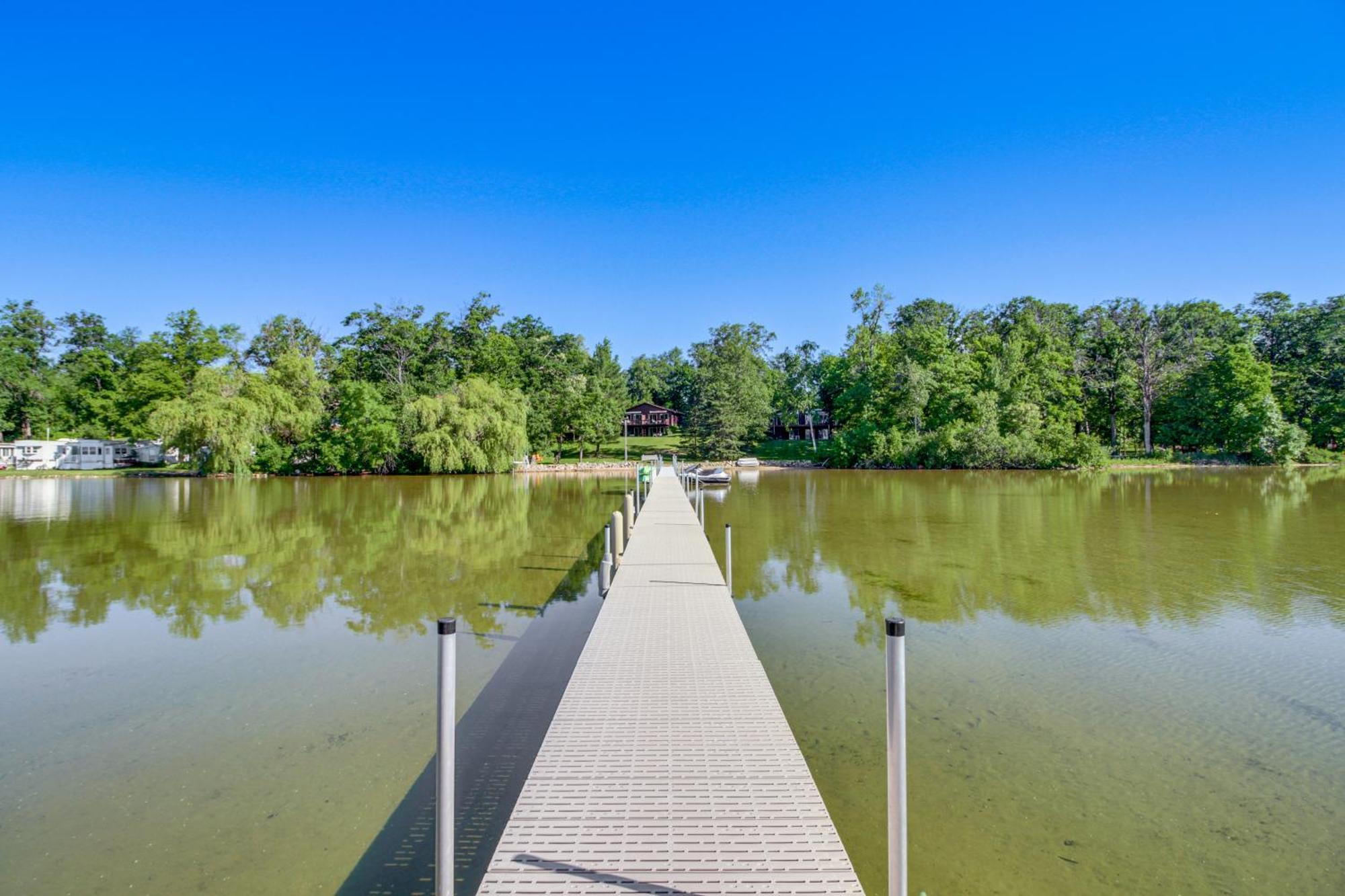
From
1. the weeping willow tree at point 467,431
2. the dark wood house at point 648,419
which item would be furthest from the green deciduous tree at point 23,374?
the dark wood house at point 648,419

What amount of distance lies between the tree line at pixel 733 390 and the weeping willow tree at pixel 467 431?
0.12 metres

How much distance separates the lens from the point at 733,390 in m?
54.9

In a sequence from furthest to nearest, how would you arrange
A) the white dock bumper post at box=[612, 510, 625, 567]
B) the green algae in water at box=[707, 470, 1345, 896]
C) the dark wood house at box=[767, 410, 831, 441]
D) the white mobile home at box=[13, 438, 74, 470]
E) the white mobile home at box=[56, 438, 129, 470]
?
the dark wood house at box=[767, 410, 831, 441], the white mobile home at box=[56, 438, 129, 470], the white mobile home at box=[13, 438, 74, 470], the white dock bumper post at box=[612, 510, 625, 567], the green algae in water at box=[707, 470, 1345, 896]

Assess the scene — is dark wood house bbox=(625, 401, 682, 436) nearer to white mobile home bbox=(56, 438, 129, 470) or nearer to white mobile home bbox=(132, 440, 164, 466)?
white mobile home bbox=(132, 440, 164, 466)

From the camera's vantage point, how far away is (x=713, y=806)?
3.68 metres

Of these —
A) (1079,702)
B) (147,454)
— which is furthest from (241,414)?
(1079,702)

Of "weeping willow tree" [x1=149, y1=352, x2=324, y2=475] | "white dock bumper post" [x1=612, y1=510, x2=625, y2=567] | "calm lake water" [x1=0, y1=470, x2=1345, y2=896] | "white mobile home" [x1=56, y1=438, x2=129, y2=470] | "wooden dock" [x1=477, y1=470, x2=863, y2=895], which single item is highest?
"weeping willow tree" [x1=149, y1=352, x2=324, y2=475]

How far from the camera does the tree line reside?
3966cm

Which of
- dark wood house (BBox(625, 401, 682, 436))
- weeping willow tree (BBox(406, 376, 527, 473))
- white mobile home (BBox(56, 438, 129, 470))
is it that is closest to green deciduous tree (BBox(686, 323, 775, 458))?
dark wood house (BBox(625, 401, 682, 436))

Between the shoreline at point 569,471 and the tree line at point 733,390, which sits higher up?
the tree line at point 733,390

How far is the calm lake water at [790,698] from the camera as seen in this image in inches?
158

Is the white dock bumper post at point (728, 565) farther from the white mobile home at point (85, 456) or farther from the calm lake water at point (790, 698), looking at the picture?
the white mobile home at point (85, 456)

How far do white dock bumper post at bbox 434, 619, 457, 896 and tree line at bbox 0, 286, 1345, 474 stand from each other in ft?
121

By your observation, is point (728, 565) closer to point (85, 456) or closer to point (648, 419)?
point (85, 456)
